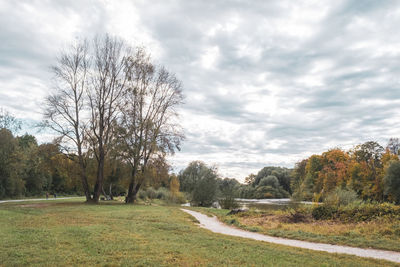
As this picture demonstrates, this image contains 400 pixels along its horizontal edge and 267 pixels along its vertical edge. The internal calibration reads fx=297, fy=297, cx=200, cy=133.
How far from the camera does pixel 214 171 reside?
Result: 105 ft

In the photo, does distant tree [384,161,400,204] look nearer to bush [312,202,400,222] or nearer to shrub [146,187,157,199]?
bush [312,202,400,222]

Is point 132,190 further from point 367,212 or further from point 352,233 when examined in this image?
point 352,233

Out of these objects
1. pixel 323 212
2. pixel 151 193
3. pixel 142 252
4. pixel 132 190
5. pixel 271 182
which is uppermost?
pixel 271 182

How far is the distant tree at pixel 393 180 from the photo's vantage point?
3198 cm

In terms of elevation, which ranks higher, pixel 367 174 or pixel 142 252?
pixel 367 174

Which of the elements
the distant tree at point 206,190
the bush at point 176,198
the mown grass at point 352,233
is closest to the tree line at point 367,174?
the distant tree at point 206,190

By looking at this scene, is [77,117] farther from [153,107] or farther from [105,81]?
[153,107]

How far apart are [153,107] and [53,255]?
79.2 ft

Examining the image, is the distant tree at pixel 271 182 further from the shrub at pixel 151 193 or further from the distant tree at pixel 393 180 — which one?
the distant tree at pixel 393 180

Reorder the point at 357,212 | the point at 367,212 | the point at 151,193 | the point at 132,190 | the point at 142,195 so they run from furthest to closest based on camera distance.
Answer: the point at 151,193, the point at 142,195, the point at 132,190, the point at 357,212, the point at 367,212

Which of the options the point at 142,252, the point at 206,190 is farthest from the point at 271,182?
the point at 142,252

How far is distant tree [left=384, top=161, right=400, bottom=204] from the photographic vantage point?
31984 mm

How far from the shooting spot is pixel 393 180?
106 feet

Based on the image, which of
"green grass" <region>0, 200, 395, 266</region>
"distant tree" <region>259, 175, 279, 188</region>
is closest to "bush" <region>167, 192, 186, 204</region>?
"green grass" <region>0, 200, 395, 266</region>
